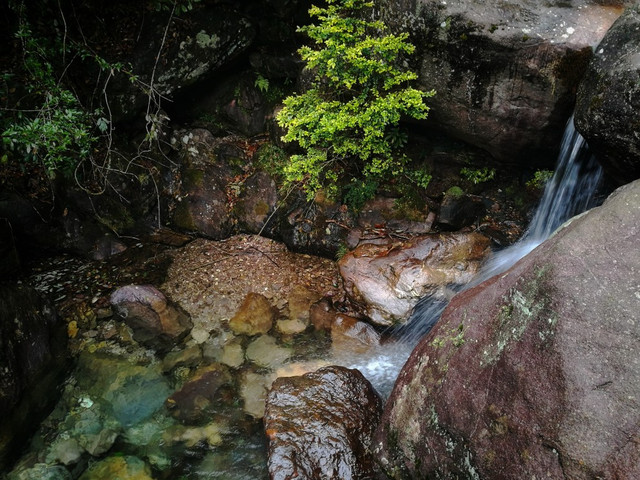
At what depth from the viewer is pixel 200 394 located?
4984mm

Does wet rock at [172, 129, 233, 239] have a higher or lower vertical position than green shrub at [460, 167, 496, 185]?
lower

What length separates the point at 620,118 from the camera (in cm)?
372

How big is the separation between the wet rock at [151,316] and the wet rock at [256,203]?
6.08 feet

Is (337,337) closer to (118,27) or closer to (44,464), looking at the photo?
(44,464)

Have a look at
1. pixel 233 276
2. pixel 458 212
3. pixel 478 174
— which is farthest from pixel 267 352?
pixel 478 174

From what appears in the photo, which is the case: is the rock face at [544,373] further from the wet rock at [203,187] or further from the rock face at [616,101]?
the wet rock at [203,187]

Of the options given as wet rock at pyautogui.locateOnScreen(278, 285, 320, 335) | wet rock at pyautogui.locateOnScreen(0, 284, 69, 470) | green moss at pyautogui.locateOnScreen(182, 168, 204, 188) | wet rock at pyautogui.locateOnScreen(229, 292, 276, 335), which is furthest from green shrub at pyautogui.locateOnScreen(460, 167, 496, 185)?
wet rock at pyautogui.locateOnScreen(0, 284, 69, 470)

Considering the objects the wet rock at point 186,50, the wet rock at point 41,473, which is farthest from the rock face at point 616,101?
the wet rock at point 41,473

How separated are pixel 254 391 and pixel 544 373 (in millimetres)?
3373

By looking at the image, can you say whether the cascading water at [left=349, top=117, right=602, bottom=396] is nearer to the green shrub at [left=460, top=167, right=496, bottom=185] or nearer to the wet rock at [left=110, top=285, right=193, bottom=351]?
the green shrub at [left=460, top=167, right=496, bottom=185]

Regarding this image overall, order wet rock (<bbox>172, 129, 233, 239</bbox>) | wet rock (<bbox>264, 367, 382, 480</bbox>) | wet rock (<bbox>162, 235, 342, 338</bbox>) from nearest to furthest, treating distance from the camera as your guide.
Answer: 1. wet rock (<bbox>264, 367, 382, 480</bbox>)
2. wet rock (<bbox>162, 235, 342, 338</bbox>)
3. wet rock (<bbox>172, 129, 233, 239</bbox>)

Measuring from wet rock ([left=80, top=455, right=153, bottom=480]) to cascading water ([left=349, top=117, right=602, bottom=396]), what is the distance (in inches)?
100

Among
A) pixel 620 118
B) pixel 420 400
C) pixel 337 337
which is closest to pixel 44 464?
pixel 337 337

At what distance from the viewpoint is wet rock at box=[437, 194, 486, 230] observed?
6230mm
